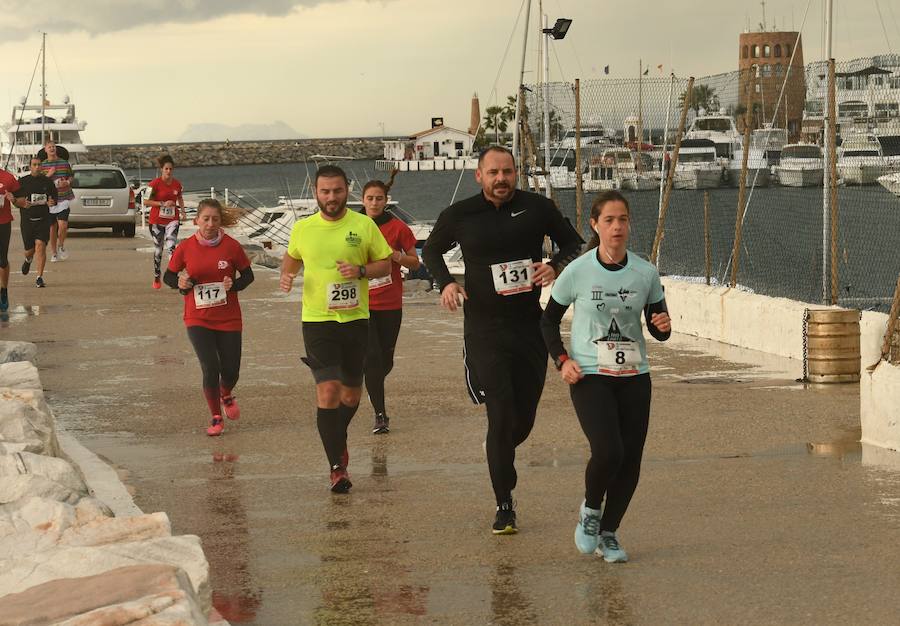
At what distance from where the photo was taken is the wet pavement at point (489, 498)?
6.36 meters

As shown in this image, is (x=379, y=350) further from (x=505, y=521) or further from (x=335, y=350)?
Result: (x=505, y=521)

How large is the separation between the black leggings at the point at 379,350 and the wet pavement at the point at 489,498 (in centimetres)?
33

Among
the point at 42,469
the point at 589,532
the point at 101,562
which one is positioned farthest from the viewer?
the point at 42,469

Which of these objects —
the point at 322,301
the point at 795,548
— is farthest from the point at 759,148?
the point at 795,548

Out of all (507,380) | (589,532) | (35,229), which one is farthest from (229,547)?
(35,229)

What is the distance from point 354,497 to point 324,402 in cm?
63

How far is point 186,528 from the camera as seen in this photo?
7.89 m

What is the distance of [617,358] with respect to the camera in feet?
23.1

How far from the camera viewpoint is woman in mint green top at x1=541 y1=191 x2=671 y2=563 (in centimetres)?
702

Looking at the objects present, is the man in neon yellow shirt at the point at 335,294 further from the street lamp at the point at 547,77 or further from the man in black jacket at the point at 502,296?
the street lamp at the point at 547,77

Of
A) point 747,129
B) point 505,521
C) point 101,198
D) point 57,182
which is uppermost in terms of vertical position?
point 747,129

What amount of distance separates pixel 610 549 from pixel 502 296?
1.50 m

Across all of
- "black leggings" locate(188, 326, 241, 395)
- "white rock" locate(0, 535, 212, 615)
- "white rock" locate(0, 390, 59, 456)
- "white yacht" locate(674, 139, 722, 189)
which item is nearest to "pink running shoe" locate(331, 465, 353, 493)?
"white rock" locate(0, 390, 59, 456)

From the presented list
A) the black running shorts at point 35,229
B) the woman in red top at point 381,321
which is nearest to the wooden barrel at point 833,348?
the woman in red top at point 381,321
